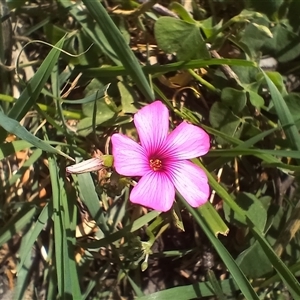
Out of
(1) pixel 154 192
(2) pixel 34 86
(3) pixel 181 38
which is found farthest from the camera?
(3) pixel 181 38

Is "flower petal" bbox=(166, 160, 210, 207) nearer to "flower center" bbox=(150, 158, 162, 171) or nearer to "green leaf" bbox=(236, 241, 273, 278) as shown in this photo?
"flower center" bbox=(150, 158, 162, 171)

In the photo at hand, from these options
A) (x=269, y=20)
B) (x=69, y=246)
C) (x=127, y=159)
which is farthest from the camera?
(x=269, y=20)

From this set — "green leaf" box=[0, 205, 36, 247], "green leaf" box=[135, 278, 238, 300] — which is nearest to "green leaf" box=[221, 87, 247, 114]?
"green leaf" box=[135, 278, 238, 300]

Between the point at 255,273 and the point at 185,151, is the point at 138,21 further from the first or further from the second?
the point at 255,273

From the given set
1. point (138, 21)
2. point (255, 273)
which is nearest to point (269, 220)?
point (255, 273)

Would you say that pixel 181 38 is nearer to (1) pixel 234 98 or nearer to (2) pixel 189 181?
(1) pixel 234 98

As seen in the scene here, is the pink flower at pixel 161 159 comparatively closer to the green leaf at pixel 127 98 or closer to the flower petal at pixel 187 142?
the flower petal at pixel 187 142

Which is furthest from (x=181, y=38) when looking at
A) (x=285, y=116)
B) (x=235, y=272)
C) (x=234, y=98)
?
(x=235, y=272)

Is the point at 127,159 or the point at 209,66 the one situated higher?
the point at 209,66
